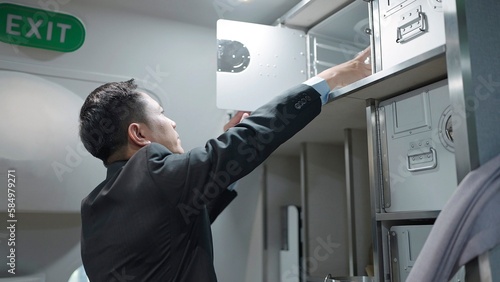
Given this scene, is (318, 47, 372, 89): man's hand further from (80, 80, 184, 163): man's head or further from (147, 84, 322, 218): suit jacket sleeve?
(80, 80, 184, 163): man's head

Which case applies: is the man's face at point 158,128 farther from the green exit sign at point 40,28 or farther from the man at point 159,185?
the green exit sign at point 40,28

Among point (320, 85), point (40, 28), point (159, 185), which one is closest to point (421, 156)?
point (320, 85)

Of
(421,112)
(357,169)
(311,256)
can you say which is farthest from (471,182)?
(311,256)

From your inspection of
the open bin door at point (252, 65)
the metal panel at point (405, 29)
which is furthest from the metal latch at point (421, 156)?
the open bin door at point (252, 65)

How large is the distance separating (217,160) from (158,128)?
261 mm

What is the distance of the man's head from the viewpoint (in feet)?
3.38

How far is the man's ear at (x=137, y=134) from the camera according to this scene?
1025 millimetres

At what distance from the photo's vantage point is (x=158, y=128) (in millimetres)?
1074

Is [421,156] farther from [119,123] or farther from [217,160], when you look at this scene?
[119,123]

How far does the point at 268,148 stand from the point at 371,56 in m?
0.44

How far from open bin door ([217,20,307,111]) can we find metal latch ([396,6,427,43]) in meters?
0.49

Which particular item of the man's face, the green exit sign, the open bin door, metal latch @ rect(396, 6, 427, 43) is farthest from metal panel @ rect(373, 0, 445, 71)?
the green exit sign

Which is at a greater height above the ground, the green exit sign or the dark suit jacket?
the green exit sign

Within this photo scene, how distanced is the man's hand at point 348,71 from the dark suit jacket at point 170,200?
19cm
